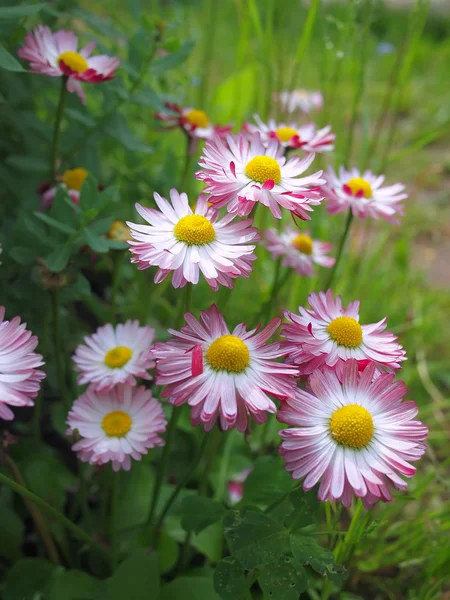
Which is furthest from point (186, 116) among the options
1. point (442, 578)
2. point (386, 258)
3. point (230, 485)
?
point (386, 258)

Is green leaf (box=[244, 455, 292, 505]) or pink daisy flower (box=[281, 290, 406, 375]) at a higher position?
pink daisy flower (box=[281, 290, 406, 375])

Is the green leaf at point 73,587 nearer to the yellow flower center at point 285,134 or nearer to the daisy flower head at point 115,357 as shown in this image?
the daisy flower head at point 115,357

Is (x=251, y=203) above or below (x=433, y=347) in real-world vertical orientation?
above

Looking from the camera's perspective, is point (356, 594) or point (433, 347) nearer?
point (356, 594)

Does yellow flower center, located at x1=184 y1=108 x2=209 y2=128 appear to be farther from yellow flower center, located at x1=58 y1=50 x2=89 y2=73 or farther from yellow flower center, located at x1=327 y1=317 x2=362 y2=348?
yellow flower center, located at x1=327 y1=317 x2=362 y2=348

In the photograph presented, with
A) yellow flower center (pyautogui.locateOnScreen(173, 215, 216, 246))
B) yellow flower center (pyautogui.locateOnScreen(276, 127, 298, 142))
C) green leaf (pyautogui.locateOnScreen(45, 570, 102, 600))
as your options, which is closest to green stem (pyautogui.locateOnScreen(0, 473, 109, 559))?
green leaf (pyautogui.locateOnScreen(45, 570, 102, 600))

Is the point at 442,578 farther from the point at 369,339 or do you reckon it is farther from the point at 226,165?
the point at 226,165

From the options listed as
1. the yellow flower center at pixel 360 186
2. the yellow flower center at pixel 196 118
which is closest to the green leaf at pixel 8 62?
the yellow flower center at pixel 196 118
